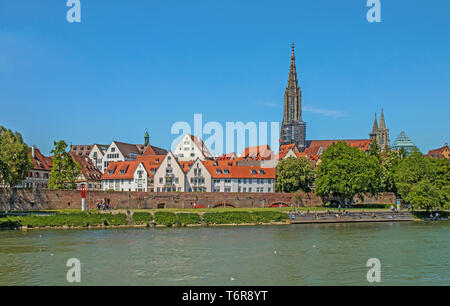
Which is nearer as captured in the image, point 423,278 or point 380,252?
point 423,278

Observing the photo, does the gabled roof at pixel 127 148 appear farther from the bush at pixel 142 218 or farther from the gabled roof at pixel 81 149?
the bush at pixel 142 218

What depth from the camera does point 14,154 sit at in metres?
75.9

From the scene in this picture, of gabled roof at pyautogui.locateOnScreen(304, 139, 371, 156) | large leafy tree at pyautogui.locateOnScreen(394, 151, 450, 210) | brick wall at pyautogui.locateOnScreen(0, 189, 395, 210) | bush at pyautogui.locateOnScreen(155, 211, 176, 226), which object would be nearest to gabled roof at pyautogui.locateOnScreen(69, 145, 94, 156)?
gabled roof at pyautogui.locateOnScreen(304, 139, 371, 156)

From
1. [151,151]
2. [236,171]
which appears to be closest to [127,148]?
[151,151]

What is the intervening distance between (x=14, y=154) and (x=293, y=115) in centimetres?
12802

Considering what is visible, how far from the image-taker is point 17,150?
75.9 meters

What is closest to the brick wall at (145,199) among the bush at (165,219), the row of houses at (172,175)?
the row of houses at (172,175)

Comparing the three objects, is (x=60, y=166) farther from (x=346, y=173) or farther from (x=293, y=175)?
(x=346, y=173)

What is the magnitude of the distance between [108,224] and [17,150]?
20.5 metres

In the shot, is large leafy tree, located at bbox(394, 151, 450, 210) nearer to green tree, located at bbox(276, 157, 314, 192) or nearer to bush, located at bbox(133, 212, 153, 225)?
green tree, located at bbox(276, 157, 314, 192)

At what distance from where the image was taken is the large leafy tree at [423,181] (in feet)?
271

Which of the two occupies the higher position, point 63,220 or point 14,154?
point 14,154

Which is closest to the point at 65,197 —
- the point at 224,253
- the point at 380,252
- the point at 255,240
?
the point at 255,240
